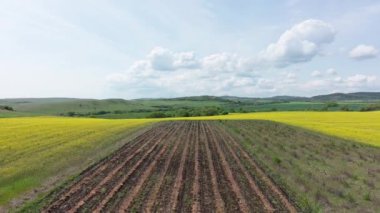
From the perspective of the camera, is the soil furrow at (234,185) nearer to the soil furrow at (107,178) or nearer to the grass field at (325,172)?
the grass field at (325,172)

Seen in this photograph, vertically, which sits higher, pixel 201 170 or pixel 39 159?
pixel 39 159

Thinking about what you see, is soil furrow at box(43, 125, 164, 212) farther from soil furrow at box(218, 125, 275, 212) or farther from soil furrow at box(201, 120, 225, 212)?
soil furrow at box(218, 125, 275, 212)

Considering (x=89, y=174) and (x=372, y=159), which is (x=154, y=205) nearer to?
(x=89, y=174)

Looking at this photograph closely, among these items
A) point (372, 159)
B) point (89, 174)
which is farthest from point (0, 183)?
point (372, 159)

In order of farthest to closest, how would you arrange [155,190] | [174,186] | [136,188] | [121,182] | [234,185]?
[121,182] < [234,185] < [174,186] < [136,188] < [155,190]

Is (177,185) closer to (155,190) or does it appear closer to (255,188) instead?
(155,190)

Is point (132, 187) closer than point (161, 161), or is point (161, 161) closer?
point (132, 187)

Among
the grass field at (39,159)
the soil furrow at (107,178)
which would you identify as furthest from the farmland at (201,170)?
the soil furrow at (107,178)

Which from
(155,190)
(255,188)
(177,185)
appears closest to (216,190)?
(255,188)
